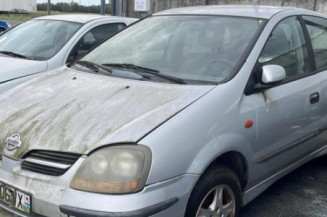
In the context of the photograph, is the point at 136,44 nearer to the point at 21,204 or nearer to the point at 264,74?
the point at 264,74

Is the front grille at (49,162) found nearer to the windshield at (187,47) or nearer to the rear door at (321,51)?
the windshield at (187,47)

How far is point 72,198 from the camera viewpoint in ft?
7.29

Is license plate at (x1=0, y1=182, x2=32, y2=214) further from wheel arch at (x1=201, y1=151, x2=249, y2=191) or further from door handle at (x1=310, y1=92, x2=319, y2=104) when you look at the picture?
door handle at (x1=310, y1=92, x2=319, y2=104)

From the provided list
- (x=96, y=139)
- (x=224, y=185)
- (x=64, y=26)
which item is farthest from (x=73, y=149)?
(x=64, y=26)

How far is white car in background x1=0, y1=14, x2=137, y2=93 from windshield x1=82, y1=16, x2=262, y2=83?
1.31m

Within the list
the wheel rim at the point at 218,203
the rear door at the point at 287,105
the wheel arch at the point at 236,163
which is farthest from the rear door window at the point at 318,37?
the wheel rim at the point at 218,203

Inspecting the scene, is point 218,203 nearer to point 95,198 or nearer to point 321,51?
point 95,198

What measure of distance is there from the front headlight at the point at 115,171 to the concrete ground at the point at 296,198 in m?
1.48

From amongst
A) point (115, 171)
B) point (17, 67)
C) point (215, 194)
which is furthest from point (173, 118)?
point (17, 67)

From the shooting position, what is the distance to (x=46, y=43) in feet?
17.3

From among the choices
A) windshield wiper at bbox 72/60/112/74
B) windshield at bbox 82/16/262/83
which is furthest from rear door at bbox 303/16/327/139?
windshield wiper at bbox 72/60/112/74

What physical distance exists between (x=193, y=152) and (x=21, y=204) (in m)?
0.98

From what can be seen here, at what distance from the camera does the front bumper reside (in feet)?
7.12

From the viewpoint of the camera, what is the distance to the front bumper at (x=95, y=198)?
2170 mm
